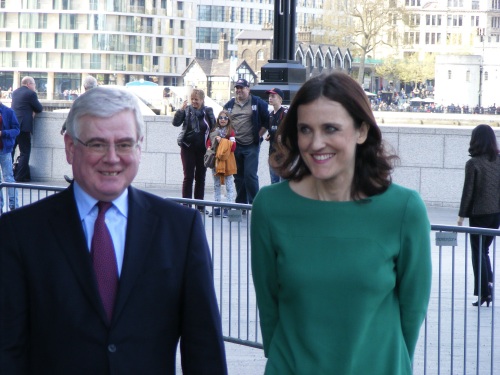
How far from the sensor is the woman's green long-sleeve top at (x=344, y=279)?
315 cm

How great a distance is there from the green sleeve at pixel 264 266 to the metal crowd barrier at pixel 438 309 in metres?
3.01

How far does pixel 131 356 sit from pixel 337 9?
4303 inches

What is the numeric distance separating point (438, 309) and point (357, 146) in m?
3.36

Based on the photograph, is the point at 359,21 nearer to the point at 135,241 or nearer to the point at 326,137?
the point at 326,137

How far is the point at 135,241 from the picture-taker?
2898 millimetres

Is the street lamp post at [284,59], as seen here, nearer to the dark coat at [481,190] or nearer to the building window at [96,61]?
the dark coat at [481,190]

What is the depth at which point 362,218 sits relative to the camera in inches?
126

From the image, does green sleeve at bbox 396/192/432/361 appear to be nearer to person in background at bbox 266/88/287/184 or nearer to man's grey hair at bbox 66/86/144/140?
man's grey hair at bbox 66/86/144/140

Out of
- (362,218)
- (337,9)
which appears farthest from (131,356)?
(337,9)

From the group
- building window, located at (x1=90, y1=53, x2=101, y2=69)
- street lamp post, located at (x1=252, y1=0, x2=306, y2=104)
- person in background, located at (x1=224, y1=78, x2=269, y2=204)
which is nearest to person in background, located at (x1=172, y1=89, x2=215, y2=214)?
person in background, located at (x1=224, y1=78, x2=269, y2=204)

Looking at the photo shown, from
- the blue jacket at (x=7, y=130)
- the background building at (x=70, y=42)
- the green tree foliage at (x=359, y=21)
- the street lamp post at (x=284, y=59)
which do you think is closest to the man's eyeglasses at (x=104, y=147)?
the street lamp post at (x=284, y=59)

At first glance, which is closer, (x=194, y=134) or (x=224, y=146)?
(x=224, y=146)

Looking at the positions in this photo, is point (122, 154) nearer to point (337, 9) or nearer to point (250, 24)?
point (337, 9)

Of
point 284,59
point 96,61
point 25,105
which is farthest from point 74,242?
point 96,61
